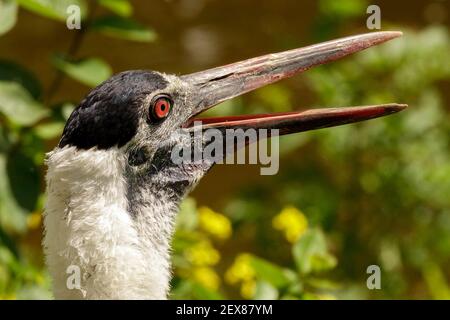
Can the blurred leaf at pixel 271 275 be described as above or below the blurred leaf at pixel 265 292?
above

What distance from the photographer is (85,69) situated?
336cm

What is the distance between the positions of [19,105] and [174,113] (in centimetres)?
62

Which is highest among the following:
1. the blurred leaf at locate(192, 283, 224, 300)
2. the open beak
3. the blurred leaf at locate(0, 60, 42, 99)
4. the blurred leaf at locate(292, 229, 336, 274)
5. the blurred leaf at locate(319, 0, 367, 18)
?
the blurred leaf at locate(319, 0, 367, 18)

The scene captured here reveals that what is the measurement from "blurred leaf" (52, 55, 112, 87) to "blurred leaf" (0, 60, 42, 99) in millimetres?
103

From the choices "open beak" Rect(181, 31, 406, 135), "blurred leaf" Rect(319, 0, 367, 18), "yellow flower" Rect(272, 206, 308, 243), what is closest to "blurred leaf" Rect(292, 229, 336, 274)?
"open beak" Rect(181, 31, 406, 135)

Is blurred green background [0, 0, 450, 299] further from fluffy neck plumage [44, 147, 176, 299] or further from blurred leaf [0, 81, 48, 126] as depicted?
fluffy neck plumage [44, 147, 176, 299]

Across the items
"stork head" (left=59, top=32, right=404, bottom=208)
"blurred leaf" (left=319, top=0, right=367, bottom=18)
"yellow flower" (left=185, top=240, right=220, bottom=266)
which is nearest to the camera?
"stork head" (left=59, top=32, right=404, bottom=208)

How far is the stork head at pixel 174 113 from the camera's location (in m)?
2.56

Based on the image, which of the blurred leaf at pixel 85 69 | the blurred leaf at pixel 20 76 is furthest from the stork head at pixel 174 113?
the blurred leaf at pixel 20 76

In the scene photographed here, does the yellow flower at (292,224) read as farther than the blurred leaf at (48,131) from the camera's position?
Yes

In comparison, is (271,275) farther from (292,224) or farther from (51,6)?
(51,6)

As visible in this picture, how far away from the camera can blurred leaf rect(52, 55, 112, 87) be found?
10.9 feet

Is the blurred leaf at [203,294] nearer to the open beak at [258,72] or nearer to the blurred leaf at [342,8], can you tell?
the open beak at [258,72]

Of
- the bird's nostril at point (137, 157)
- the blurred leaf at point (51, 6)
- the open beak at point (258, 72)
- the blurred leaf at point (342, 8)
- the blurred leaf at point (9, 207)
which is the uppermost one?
the blurred leaf at point (342, 8)
